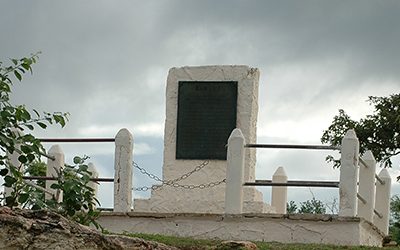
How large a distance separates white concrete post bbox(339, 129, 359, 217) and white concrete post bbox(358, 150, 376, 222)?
148 cm

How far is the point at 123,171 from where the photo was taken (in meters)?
15.0

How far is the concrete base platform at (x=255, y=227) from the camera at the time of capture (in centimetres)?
1395

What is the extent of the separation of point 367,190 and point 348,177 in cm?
165

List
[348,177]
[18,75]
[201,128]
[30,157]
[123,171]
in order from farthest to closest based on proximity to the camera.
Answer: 1. [201,128]
2. [123,171]
3. [348,177]
4. [18,75]
5. [30,157]

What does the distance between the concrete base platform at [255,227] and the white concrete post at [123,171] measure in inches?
11.4

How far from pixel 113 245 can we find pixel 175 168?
12.8 metres

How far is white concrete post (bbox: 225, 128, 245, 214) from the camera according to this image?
1436 cm

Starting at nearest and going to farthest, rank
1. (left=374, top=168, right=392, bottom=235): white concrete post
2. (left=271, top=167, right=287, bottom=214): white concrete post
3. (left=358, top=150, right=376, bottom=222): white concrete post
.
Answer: (left=358, top=150, right=376, bottom=222): white concrete post
(left=374, top=168, right=392, bottom=235): white concrete post
(left=271, top=167, right=287, bottom=214): white concrete post

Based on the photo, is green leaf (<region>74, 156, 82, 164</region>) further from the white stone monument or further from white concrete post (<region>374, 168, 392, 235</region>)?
white concrete post (<region>374, 168, 392, 235</region>)

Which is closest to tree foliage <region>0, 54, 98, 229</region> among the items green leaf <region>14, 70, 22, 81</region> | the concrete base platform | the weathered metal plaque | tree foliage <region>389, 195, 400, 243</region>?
green leaf <region>14, 70, 22, 81</region>

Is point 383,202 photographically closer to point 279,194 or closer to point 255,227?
point 279,194

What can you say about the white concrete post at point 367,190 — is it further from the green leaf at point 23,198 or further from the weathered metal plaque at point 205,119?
the green leaf at point 23,198

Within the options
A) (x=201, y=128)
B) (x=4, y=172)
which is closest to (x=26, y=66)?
(x=4, y=172)

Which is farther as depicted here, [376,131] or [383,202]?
[376,131]
